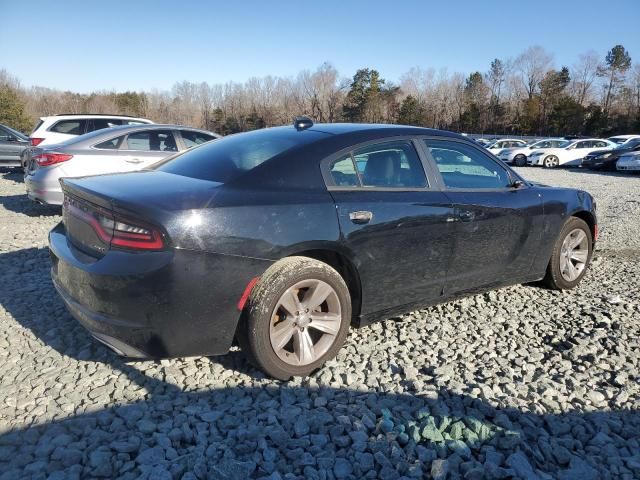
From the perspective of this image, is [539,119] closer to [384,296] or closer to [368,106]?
[368,106]

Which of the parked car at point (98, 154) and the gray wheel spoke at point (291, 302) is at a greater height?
the parked car at point (98, 154)

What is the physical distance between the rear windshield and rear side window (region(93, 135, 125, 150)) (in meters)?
4.35

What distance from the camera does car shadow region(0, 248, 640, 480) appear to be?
2154 mm

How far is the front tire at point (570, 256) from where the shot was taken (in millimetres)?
4500

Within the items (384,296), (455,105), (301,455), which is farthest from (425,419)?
(455,105)

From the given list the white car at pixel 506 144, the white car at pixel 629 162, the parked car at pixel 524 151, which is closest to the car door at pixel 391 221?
the white car at pixel 629 162

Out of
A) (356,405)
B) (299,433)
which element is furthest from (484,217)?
(299,433)

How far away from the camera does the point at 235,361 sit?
311 cm

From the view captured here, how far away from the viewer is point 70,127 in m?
11.0

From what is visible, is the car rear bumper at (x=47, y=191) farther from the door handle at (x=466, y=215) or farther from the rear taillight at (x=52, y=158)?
the door handle at (x=466, y=215)

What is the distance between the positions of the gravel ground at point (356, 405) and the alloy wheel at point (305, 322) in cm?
17

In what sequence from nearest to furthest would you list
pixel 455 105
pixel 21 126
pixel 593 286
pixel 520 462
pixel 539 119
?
pixel 520 462 → pixel 593 286 → pixel 21 126 → pixel 539 119 → pixel 455 105

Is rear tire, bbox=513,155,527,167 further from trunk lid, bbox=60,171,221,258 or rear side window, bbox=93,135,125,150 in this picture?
trunk lid, bbox=60,171,221,258

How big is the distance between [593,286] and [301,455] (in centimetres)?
392
